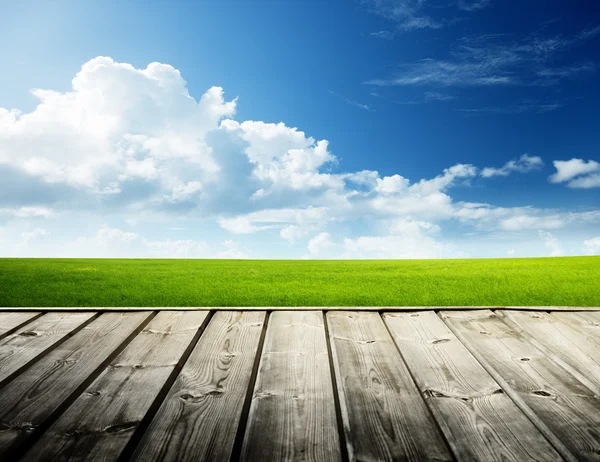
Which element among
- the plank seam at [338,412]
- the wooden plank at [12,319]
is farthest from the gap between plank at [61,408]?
the plank seam at [338,412]

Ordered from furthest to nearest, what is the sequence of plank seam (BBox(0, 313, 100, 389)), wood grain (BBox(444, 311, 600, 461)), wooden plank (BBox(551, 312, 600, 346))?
wooden plank (BBox(551, 312, 600, 346))
plank seam (BBox(0, 313, 100, 389))
wood grain (BBox(444, 311, 600, 461))

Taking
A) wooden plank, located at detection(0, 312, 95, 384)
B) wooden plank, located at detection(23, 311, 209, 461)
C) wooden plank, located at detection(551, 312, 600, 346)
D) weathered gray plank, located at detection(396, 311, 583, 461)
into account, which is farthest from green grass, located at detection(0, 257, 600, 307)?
wooden plank, located at detection(23, 311, 209, 461)

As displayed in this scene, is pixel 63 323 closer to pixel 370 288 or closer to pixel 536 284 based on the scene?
pixel 370 288

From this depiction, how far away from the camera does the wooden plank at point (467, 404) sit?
4.85 feet

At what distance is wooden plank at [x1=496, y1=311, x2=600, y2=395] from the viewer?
2.30 m

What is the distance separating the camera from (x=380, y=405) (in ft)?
5.86

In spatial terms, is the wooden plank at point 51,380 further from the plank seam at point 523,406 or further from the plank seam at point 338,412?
the plank seam at point 523,406

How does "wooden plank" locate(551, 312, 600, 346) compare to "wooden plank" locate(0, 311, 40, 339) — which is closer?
"wooden plank" locate(551, 312, 600, 346)

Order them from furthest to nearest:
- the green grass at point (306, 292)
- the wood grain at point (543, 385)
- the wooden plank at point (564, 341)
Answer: the green grass at point (306, 292) → the wooden plank at point (564, 341) → the wood grain at point (543, 385)

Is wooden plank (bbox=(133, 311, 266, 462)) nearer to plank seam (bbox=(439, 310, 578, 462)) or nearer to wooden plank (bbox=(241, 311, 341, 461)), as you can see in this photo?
wooden plank (bbox=(241, 311, 341, 461))

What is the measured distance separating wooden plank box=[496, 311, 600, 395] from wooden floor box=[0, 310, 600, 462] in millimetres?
16

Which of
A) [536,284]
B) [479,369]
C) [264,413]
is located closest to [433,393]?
[479,369]

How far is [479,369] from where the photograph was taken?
2238 millimetres

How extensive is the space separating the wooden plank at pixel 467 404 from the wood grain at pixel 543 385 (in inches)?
3.7
